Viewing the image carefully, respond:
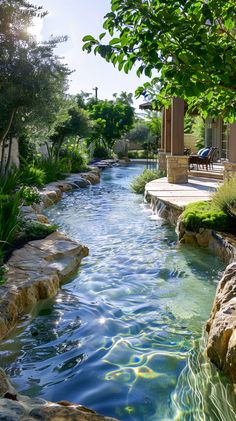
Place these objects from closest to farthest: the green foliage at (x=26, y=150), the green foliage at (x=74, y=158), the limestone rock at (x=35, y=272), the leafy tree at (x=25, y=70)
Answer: the limestone rock at (x=35, y=272)
the leafy tree at (x=25, y=70)
the green foliage at (x=26, y=150)
the green foliage at (x=74, y=158)

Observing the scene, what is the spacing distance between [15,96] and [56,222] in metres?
3.21

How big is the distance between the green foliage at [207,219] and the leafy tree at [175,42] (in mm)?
5409

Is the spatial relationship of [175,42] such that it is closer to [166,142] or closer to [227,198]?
[227,198]

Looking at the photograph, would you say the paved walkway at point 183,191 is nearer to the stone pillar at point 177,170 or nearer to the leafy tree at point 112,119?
the stone pillar at point 177,170

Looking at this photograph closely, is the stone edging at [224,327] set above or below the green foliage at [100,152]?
below

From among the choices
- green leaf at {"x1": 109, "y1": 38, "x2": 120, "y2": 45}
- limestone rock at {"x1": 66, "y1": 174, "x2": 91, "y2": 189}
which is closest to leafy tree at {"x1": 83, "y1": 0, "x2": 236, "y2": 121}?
green leaf at {"x1": 109, "y1": 38, "x2": 120, "y2": 45}

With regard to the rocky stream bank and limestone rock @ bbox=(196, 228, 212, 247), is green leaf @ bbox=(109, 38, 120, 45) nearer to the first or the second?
Answer: the rocky stream bank

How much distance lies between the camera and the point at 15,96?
362 inches

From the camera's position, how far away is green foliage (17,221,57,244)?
7.09 meters

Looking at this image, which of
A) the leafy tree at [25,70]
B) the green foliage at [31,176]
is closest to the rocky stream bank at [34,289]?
the leafy tree at [25,70]

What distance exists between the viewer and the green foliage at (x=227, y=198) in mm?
7621

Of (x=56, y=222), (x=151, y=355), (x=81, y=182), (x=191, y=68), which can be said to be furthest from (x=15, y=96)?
(x=81, y=182)

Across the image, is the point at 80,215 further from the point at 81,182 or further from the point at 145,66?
the point at 145,66

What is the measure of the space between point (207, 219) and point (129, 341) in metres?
3.85
